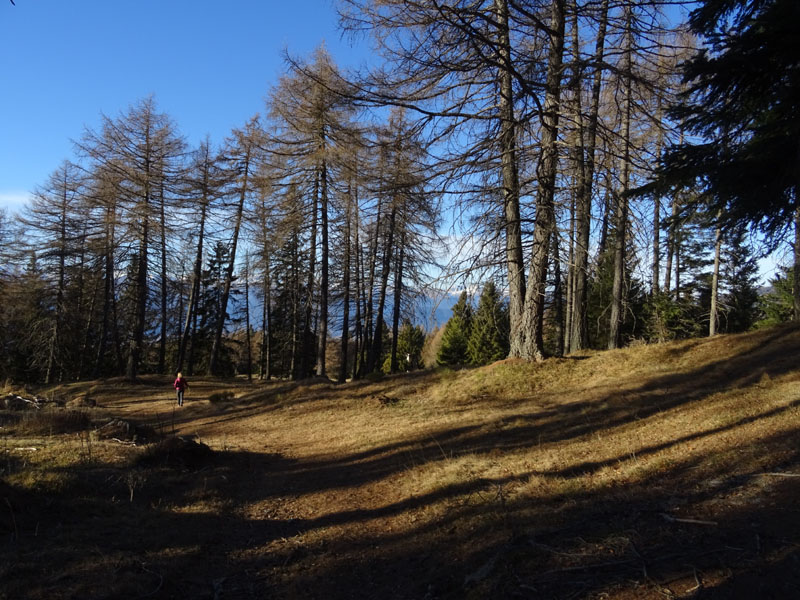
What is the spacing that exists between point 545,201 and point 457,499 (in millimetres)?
7663

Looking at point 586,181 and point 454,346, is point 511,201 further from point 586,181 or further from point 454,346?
point 454,346

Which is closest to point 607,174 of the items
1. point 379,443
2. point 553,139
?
point 553,139

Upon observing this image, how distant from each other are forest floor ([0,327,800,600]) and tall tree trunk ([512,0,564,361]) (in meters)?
1.66

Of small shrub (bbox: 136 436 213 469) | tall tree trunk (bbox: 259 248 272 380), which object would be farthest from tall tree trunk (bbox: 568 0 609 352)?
tall tree trunk (bbox: 259 248 272 380)

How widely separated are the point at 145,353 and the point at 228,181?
1817 centimetres

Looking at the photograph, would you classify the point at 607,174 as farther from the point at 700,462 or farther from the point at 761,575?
the point at 761,575

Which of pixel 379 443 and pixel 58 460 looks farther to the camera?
pixel 379 443

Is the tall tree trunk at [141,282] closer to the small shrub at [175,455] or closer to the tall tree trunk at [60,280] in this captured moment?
the tall tree trunk at [60,280]

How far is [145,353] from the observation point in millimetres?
37594

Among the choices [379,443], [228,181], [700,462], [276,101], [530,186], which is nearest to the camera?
[700,462]

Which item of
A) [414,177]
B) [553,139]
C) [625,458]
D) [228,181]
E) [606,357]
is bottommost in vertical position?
[625,458]

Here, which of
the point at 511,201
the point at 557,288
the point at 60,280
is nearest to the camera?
the point at 511,201

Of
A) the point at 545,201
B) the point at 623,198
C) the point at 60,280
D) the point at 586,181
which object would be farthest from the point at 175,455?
the point at 60,280

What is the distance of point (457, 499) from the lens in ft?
18.1
